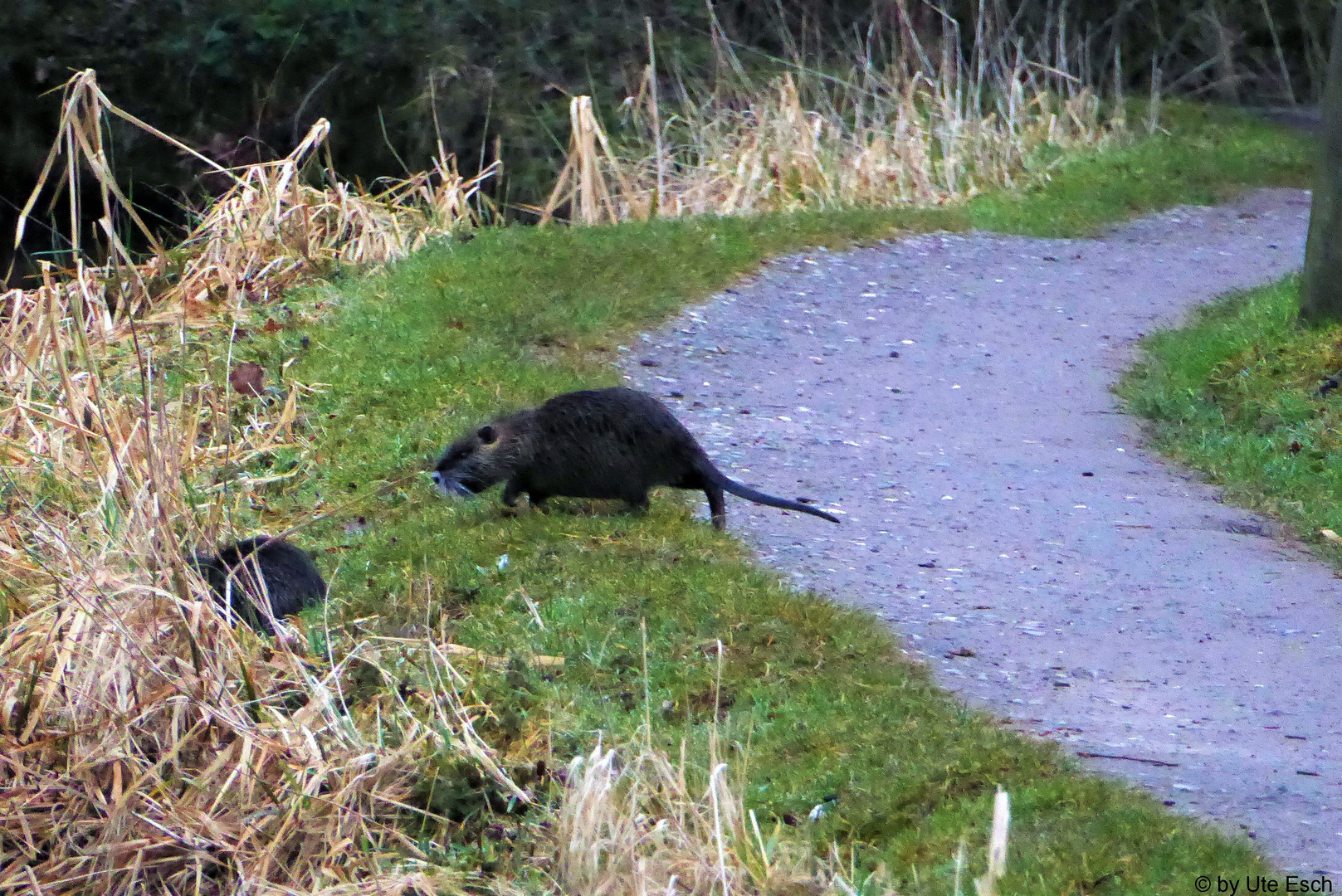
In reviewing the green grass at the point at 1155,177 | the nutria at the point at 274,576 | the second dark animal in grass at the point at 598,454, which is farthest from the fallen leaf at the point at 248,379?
the green grass at the point at 1155,177

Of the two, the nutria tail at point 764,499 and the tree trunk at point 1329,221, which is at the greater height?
the tree trunk at point 1329,221

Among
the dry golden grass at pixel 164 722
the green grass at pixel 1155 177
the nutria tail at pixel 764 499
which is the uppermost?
the green grass at pixel 1155 177

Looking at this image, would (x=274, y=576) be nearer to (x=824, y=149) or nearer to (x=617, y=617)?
(x=617, y=617)

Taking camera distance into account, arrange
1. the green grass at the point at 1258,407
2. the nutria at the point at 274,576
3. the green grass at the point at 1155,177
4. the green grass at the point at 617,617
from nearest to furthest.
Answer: the green grass at the point at 617,617, the nutria at the point at 274,576, the green grass at the point at 1258,407, the green grass at the point at 1155,177

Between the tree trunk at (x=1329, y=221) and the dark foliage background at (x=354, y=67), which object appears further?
the dark foliage background at (x=354, y=67)

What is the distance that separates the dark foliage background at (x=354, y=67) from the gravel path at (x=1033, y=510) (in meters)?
7.53

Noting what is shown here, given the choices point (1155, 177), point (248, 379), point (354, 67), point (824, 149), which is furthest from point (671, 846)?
point (354, 67)

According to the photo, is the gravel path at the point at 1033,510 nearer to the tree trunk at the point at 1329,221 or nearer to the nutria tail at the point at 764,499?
the nutria tail at the point at 764,499

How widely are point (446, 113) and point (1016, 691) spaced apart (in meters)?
14.1

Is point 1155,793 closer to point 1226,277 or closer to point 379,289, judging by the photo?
point 379,289

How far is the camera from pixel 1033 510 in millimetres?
6867

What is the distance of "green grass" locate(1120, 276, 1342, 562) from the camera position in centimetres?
721

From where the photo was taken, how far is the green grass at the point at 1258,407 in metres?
7.21

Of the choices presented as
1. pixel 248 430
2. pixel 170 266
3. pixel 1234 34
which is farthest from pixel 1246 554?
pixel 1234 34
